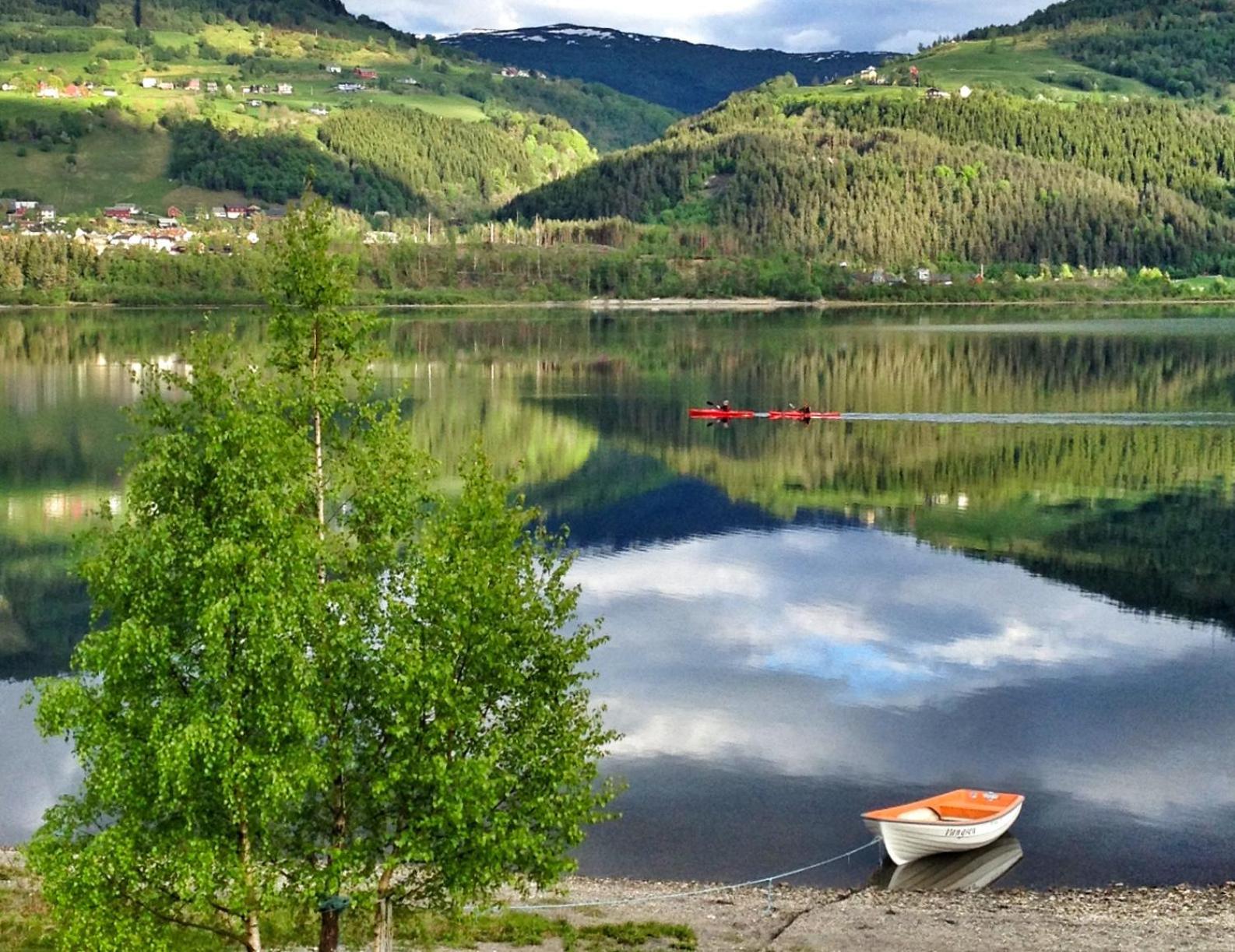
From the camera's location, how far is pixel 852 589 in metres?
53.3

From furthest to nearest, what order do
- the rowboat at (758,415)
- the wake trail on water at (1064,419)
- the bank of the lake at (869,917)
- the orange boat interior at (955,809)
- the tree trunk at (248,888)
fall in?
the rowboat at (758,415), the wake trail on water at (1064,419), the orange boat interior at (955,809), the bank of the lake at (869,917), the tree trunk at (248,888)

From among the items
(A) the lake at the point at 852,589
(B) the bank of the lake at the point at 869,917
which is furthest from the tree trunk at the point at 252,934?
(A) the lake at the point at 852,589

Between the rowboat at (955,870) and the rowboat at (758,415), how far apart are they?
6569 centimetres

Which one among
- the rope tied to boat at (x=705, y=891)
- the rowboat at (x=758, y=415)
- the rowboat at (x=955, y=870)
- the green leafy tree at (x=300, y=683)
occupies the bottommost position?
the rowboat at (x=955, y=870)

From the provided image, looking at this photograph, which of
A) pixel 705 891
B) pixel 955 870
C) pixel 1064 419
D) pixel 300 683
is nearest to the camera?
pixel 300 683

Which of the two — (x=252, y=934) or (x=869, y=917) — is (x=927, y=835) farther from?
(x=252, y=934)

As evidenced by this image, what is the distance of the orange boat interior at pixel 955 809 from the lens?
29.2m

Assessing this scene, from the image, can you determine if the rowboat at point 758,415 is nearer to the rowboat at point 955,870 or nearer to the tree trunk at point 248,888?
the rowboat at point 955,870

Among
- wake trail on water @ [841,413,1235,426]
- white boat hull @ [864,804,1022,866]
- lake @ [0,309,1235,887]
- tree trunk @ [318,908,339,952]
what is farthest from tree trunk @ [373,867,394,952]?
wake trail on water @ [841,413,1235,426]

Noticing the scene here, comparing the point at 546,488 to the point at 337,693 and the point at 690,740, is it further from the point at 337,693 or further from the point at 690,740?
the point at 337,693

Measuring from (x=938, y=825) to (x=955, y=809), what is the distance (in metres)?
0.77

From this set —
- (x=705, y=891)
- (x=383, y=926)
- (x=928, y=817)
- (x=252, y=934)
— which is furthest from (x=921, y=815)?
(x=252, y=934)

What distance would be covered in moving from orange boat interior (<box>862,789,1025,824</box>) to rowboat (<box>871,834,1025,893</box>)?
0.73 meters

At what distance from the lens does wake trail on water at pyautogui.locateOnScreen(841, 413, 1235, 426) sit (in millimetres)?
92000
